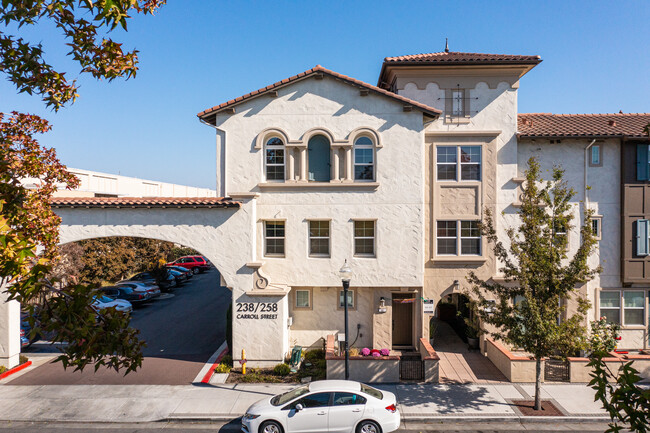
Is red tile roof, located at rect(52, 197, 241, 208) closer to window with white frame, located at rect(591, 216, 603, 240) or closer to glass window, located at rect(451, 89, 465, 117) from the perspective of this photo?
glass window, located at rect(451, 89, 465, 117)

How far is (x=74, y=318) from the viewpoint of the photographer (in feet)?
13.8

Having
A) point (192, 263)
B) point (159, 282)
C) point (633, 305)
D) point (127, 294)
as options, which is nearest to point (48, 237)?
point (633, 305)

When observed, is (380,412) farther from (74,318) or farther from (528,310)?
(74,318)

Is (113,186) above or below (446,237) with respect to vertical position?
above

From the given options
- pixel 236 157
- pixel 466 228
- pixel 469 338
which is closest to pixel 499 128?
pixel 466 228

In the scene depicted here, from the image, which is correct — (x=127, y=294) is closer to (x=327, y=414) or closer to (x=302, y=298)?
(x=302, y=298)

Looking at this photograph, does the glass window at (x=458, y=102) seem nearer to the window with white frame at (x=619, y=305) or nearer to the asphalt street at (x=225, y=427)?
the window with white frame at (x=619, y=305)

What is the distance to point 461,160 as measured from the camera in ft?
60.1

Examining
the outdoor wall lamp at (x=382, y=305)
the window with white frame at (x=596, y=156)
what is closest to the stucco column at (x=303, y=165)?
the outdoor wall lamp at (x=382, y=305)

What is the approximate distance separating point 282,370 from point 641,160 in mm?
17294

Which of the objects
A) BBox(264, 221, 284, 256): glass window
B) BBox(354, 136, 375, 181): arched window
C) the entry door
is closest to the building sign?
BBox(264, 221, 284, 256): glass window

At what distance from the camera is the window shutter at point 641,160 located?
18469 mm

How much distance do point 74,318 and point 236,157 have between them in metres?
14.0

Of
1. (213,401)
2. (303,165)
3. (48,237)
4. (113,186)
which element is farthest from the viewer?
(113,186)
